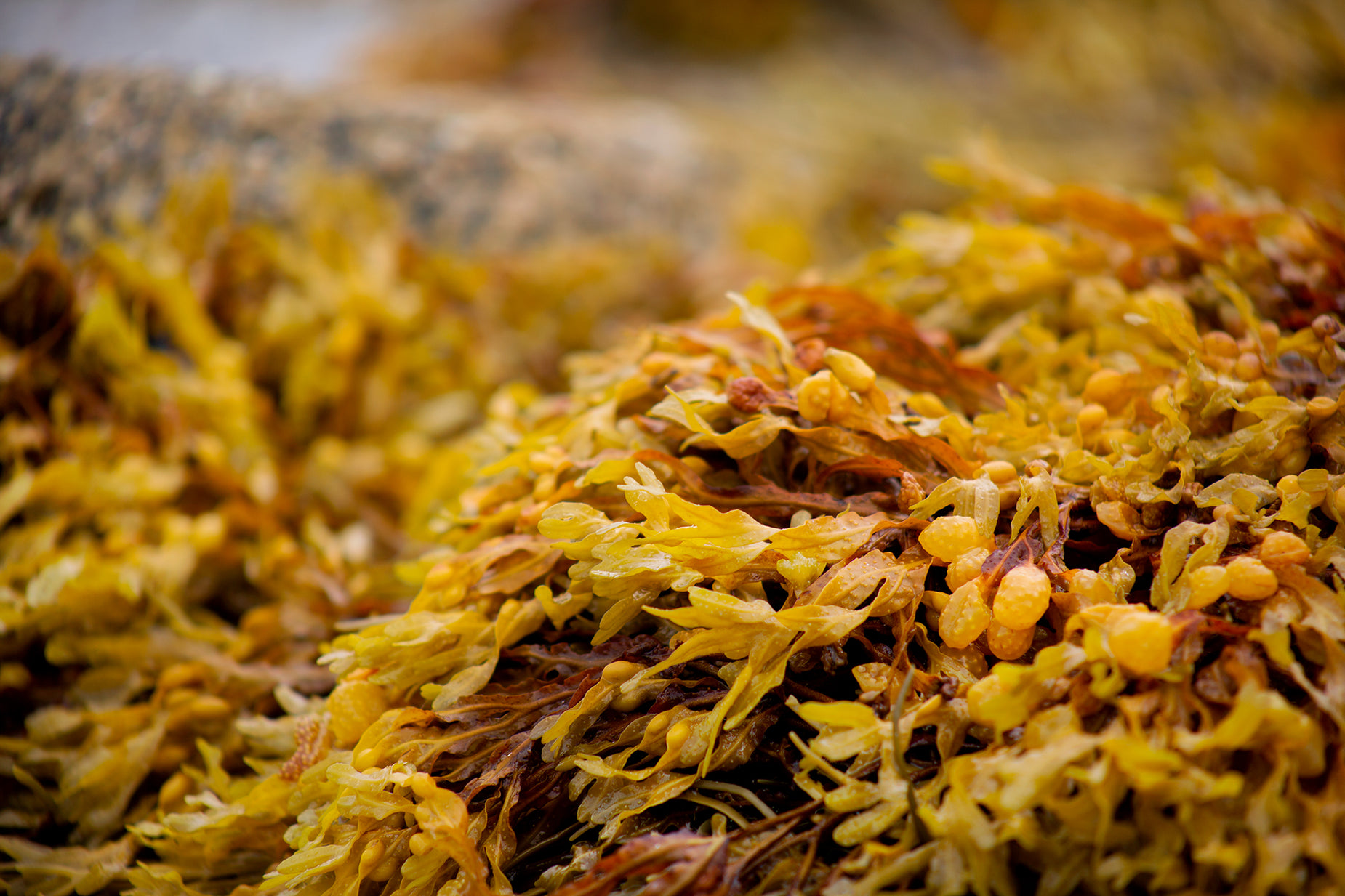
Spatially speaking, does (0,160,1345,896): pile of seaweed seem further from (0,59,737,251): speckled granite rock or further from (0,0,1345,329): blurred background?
(0,0,1345,329): blurred background

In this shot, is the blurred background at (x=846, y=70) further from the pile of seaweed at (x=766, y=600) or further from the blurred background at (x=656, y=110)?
the pile of seaweed at (x=766, y=600)

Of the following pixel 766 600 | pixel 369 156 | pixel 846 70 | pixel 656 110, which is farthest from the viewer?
pixel 846 70

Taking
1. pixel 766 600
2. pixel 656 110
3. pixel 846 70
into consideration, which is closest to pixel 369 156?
pixel 656 110

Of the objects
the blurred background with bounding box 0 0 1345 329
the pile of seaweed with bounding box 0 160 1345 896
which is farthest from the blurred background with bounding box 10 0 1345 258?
the pile of seaweed with bounding box 0 160 1345 896

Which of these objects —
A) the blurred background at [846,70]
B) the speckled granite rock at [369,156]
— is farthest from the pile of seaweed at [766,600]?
the blurred background at [846,70]

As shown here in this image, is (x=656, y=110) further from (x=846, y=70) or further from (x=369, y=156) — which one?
(x=846, y=70)

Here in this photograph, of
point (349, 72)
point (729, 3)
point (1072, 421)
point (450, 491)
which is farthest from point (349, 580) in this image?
point (729, 3)
